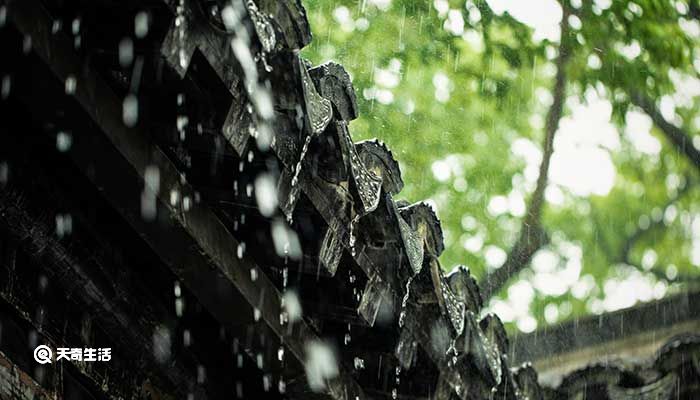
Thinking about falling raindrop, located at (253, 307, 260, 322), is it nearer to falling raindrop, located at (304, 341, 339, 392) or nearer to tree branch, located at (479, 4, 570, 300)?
Answer: falling raindrop, located at (304, 341, 339, 392)

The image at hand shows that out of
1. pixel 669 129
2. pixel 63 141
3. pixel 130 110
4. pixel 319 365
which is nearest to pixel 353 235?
pixel 319 365

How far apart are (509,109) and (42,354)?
922 centimetres

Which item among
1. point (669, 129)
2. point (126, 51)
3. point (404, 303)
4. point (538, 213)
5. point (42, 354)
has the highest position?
point (669, 129)

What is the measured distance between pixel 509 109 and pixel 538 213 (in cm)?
140

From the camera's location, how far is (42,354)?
390 cm

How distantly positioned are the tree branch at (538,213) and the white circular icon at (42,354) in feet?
25.6

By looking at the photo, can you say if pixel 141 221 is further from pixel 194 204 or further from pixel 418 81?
pixel 418 81

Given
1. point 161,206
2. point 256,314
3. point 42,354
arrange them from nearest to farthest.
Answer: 1. point 161,206
2. point 42,354
3. point 256,314

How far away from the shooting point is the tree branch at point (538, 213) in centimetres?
1143

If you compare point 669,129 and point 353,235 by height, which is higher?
point 669,129

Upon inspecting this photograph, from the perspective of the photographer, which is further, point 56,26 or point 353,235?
point 353,235

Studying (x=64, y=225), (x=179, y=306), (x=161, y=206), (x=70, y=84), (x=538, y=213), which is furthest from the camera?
(x=538, y=213)

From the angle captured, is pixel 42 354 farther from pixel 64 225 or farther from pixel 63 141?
pixel 63 141

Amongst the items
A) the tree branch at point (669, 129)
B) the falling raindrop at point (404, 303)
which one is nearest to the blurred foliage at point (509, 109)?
the tree branch at point (669, 129)
